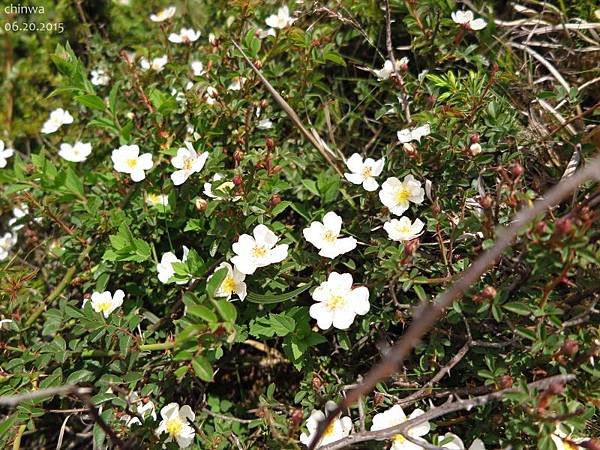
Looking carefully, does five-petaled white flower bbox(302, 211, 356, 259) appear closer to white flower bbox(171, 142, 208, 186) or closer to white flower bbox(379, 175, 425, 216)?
white flower bbox(379, 175, 425, 216)

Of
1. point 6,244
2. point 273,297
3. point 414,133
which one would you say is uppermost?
point 414,133

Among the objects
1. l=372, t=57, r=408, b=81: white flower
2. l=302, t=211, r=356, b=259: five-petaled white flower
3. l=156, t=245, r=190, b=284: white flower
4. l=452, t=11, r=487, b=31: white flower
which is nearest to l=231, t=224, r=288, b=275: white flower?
l=302, t=211, r=356, b=259: five-petaled white flower

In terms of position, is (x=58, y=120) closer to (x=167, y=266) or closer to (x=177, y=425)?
(x=167, y=266)

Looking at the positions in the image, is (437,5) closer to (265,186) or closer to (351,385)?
(265,186)

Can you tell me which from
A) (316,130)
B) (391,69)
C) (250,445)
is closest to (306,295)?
(250,445)

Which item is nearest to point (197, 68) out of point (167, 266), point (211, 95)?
point (211, 95)

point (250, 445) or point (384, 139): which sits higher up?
point (384, 139)
